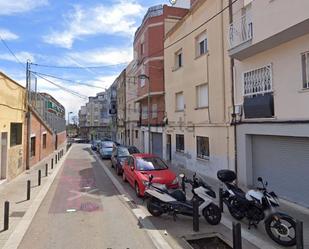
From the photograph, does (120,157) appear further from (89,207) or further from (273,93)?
(273,93)

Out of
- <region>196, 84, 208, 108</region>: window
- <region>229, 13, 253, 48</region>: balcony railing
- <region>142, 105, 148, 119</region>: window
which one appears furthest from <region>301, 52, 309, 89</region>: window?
<region>142, 105, 148, 119</region>: window

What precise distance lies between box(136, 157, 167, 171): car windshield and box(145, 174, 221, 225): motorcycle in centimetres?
362

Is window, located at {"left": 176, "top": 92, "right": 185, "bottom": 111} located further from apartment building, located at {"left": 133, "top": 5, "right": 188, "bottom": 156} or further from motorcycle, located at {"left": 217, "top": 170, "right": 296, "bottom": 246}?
motorcycle, located at {"left": 217, "top": 170, "right": 296, "bottom": 246}

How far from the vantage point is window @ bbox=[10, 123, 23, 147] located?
16.3 metres

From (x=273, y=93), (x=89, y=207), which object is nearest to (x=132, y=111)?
(x=273, y=93)

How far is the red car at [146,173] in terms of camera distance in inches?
449

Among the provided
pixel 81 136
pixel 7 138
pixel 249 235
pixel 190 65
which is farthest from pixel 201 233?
pixel 81 136

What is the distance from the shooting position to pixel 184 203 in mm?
8555

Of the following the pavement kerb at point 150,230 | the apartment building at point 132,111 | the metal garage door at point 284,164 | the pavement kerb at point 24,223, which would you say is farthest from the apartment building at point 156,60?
the pavement kerb at point 150,230

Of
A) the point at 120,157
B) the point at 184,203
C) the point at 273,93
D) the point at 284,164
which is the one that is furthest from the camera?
the point at 120,157

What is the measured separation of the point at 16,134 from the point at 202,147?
996 centimetres

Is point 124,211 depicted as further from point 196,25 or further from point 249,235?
point 196,25

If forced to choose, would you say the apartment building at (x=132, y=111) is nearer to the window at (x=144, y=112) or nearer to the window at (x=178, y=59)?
the window at (x=144, y=112)

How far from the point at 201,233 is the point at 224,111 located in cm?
746
